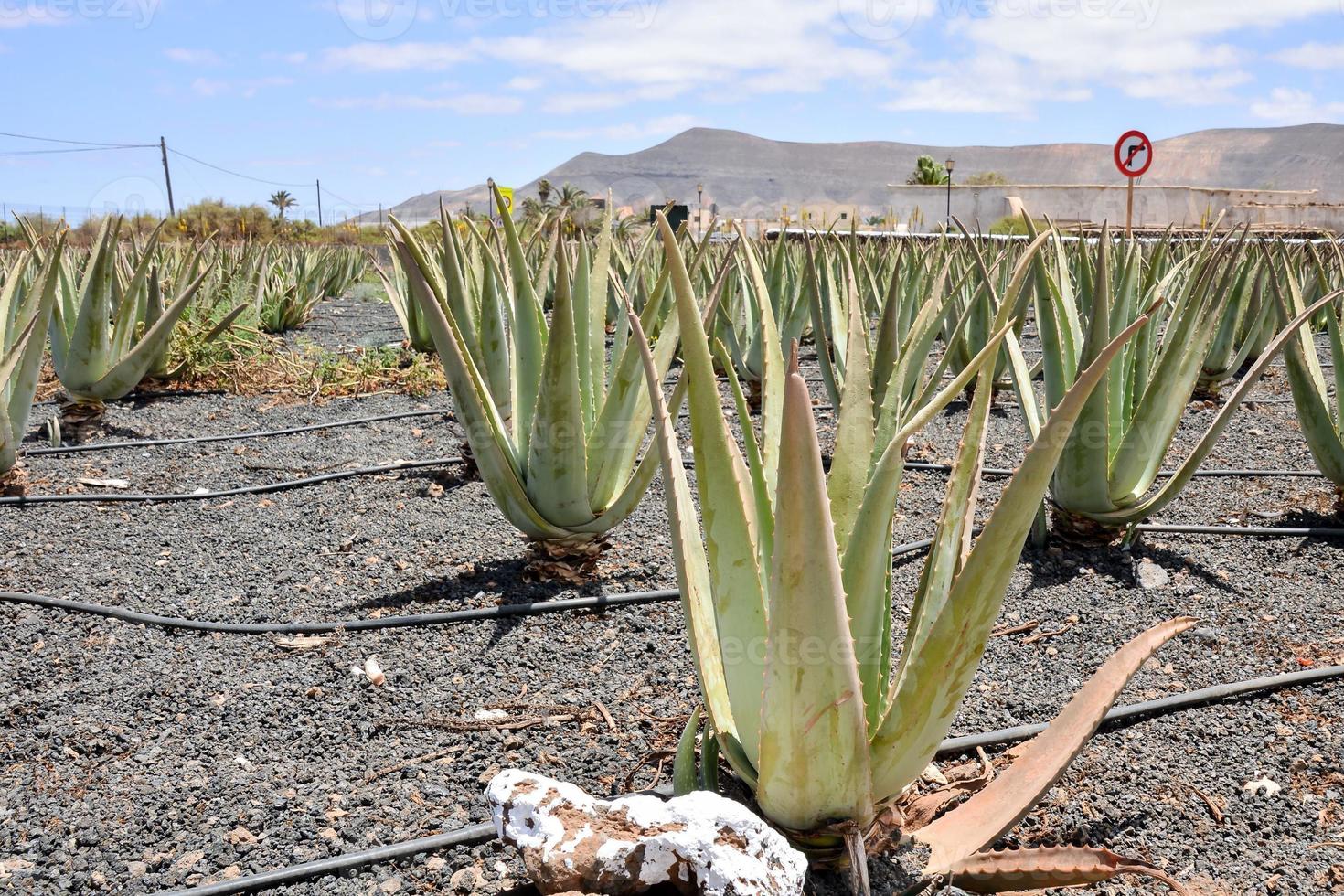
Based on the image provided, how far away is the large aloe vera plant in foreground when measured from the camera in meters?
1.00

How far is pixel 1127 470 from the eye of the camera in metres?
2.45

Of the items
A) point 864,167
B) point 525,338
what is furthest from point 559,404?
point 864,167

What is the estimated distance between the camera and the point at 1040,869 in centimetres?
109

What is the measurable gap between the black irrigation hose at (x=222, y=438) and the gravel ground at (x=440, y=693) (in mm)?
785

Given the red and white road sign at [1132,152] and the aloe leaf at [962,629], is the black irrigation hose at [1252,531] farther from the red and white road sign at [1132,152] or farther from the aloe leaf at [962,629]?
the red and white road sign at [1132,152]

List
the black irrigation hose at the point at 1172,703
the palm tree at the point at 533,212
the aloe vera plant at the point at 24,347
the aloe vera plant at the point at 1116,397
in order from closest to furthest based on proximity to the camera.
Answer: the black irrigation hose at the point at 1172,703
the aloe vera plant at the point at 1116,397
the aloe vera plant at the point at 24,347
the palm tree at the point at 533,212

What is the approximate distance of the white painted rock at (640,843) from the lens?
3.39 feet

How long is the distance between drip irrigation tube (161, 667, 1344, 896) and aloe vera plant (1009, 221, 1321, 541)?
0.69 metres

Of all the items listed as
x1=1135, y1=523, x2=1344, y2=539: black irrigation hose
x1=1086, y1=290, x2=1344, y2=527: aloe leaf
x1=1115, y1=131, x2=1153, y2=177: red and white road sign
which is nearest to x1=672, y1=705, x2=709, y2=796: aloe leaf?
x1=1086, y1=290, x2=1344, y2=527: aloe leaf

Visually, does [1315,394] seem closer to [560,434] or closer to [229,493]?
[560,434]

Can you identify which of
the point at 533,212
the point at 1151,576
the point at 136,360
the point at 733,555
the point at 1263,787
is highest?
the point at 533,212

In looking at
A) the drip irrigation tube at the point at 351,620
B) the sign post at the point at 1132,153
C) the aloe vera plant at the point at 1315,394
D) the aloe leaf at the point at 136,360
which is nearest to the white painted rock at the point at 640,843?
the drip irrigation tube at the point at 351,620

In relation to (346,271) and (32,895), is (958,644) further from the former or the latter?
(346,271)

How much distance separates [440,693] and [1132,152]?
16.1 feet
